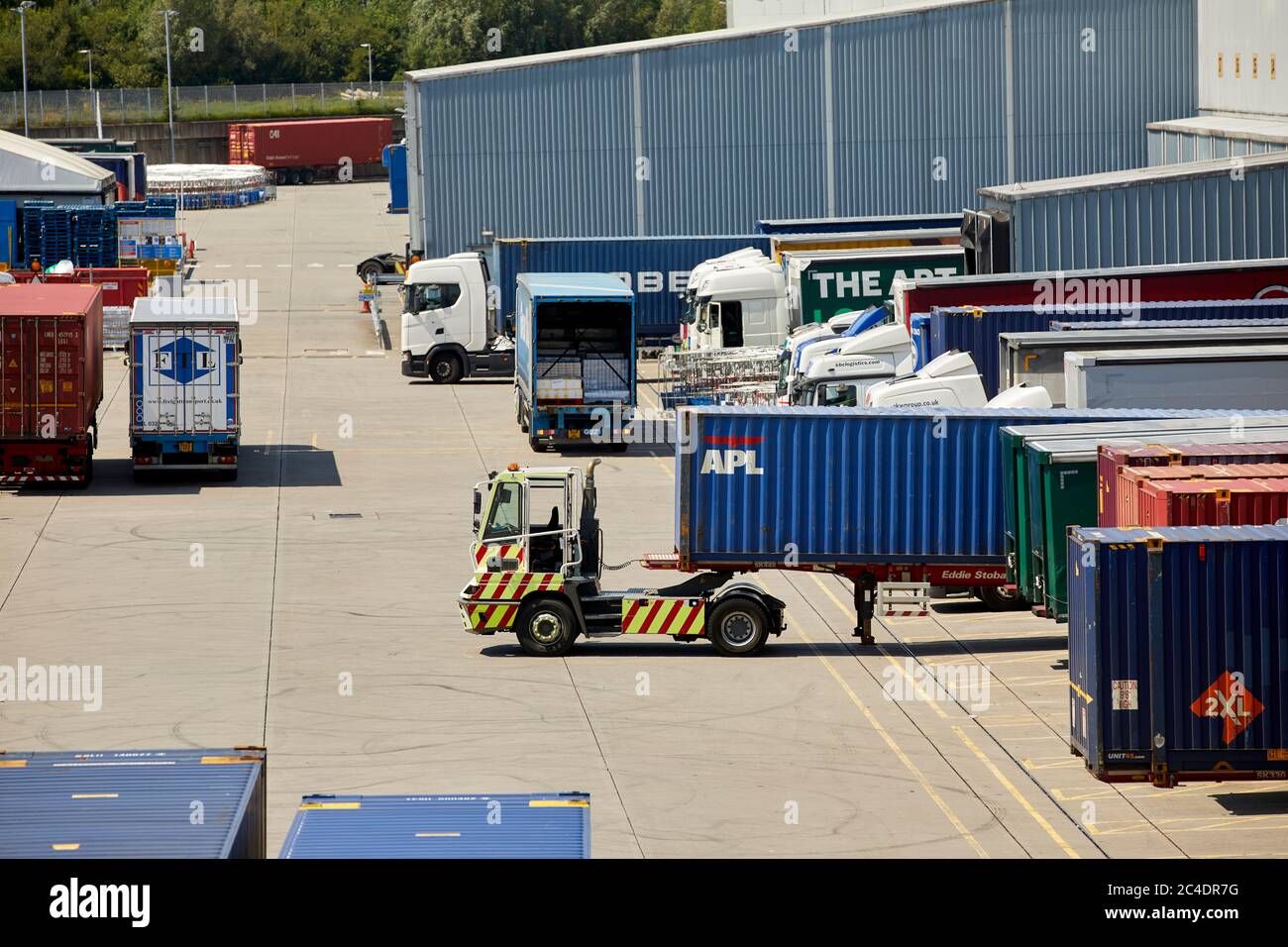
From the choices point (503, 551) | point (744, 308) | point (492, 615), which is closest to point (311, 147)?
point (744, 308)

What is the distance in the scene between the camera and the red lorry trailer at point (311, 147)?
11494cm

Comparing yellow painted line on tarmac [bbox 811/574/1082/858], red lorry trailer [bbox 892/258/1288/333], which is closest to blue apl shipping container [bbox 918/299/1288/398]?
red lorry trailer [bbox 892/258/1288/333]

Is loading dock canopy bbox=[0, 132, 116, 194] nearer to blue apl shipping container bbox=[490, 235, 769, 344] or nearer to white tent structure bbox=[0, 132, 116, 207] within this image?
white tent structure bbox=[0, 132, 116, 207]

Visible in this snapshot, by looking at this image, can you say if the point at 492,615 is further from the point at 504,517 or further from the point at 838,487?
the point at 838,487

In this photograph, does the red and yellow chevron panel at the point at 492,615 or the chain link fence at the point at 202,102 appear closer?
the red and yellow chevron panel at the point at 492,615

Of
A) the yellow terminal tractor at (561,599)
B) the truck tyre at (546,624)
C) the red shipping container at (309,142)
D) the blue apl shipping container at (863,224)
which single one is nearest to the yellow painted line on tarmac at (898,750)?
the yellow terminal tractor at (561,599)

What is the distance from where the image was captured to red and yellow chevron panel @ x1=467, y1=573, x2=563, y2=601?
910 inches

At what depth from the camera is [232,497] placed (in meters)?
34.0

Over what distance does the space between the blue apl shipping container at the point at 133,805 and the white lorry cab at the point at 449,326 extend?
36.7m

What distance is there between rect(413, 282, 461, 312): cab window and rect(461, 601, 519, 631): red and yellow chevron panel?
26004 mm

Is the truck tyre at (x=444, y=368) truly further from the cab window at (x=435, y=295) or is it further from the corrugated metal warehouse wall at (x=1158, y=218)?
the corrugated metal warehouse wall at (x=1158, y=218)

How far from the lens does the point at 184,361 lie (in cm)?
3475

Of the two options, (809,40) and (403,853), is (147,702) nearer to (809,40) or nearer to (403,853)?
(403,853)
